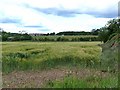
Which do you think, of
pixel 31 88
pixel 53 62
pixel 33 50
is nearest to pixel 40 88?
pixel 31 88

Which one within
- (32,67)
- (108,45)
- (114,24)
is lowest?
(32,67)

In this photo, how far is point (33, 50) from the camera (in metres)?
32.3

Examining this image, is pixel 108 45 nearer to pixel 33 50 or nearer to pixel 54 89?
pixel 54 89

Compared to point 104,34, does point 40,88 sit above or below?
below

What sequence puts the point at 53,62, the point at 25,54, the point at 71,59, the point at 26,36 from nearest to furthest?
the point at 53,62
the point at 71,59
the point at 25,54
the point at 26,36

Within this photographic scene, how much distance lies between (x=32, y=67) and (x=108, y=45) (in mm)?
6290

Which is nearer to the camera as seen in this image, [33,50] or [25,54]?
[25,54]

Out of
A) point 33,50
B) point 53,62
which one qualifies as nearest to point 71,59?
point 53,62

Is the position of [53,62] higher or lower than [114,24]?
lower

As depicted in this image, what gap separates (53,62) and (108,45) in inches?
288

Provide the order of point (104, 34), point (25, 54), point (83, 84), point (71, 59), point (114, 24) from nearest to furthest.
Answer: point (83, 84) → point (114, 24) → point (104, 34) → point (71, 59) → point (25, 54)

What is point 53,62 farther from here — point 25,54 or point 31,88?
point 31,88

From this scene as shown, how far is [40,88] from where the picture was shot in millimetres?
11305

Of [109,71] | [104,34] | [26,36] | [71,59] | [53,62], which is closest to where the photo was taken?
[109,71]
